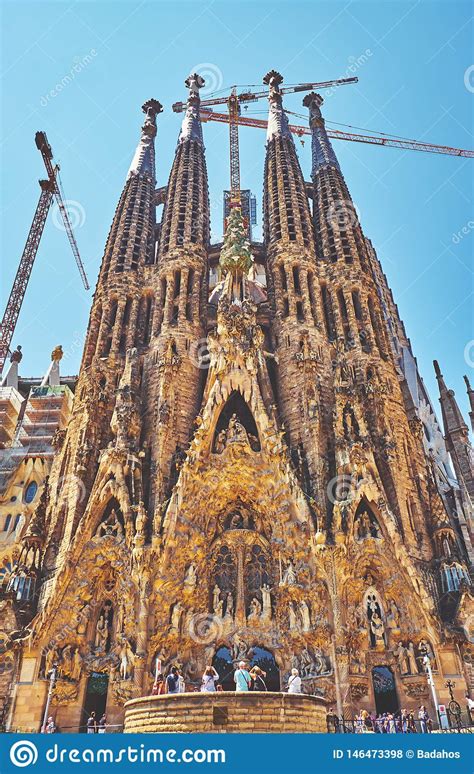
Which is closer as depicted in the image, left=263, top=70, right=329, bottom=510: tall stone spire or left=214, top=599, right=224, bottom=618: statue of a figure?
left=214, top=599, right=224, bottom=618: statue of a figure

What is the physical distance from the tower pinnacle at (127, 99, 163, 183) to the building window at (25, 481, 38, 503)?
2012cm

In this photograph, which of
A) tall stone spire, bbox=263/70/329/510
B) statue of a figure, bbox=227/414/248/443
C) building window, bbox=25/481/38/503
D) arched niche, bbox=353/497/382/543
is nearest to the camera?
arched niche, bbox=353/497/382/543

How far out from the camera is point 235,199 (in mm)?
38219

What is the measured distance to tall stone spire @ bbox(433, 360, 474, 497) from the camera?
104ft

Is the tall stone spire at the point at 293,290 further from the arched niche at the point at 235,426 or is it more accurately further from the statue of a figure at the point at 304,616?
the statue of a figure at the point at 304,616

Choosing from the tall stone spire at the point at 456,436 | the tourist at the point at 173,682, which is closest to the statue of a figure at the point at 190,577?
the tourist at the point at 173,682

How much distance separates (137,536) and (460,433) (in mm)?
20657

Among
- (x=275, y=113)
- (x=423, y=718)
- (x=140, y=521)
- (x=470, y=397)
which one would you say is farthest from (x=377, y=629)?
(x=275, y=113)

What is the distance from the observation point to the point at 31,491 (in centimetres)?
3456

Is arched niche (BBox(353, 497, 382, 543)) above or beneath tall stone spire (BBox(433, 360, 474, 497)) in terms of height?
beneath

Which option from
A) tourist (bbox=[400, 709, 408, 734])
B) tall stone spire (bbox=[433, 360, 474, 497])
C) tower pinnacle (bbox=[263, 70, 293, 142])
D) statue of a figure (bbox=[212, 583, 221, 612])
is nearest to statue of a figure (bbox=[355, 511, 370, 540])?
statue of a figure (bbox=[212, 583, 221, 612])

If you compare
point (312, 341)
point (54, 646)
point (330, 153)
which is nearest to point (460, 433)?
point (312, 341)

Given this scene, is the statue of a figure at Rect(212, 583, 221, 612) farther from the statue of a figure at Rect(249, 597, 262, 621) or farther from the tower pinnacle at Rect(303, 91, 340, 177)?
the tower pinnacle at Rect(303, 91, 340, 177)

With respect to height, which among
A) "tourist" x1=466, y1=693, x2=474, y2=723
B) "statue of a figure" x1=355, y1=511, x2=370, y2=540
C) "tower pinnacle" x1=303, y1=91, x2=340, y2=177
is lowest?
"tourist" x1=466, y1=693, x2=474, y2=723
